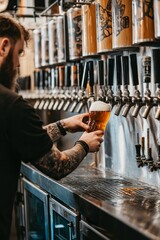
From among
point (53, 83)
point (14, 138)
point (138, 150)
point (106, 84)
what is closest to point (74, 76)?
point (106, 84)

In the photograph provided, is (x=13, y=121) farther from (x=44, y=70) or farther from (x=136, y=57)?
(x=44, y=70)

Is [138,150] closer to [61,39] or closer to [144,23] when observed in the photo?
[144,23]

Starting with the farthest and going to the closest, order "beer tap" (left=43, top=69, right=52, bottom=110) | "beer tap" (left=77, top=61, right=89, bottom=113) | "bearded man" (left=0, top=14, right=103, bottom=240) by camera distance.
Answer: "beer tap" (left=43, top=69, right=52, bottom=110)
"beer tap" (left=77, top=61, right=89, bottom=113)
"bearded man" (left=0, top=14, right=103, bottom=240)

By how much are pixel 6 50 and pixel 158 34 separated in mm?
644

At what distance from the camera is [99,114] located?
8.34ft

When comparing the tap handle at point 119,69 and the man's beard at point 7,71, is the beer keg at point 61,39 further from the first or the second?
the man's beard at point 7,71

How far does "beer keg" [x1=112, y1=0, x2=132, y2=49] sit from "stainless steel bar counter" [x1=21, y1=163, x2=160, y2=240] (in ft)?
2.36

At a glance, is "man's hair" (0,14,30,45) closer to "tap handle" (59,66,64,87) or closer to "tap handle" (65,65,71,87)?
"tap handle" (65,65,71,87)

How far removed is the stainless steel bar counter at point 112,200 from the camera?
1.89 meters

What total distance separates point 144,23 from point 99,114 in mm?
465

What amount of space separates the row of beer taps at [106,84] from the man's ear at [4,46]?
0.69 m

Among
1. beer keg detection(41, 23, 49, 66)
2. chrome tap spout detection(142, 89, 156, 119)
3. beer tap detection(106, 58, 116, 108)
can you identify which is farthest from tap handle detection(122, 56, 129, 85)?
beer keg detection(41, 23, 49, 66)

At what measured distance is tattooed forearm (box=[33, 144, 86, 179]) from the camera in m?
2.23

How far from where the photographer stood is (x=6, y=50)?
2.27m
